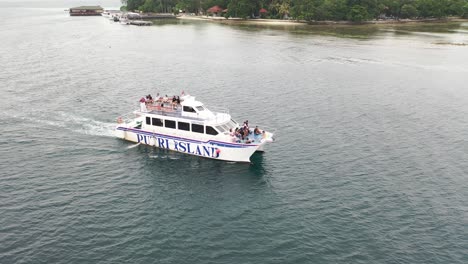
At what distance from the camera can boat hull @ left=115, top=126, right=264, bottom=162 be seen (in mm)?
56438

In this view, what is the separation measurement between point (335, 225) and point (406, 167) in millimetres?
19621

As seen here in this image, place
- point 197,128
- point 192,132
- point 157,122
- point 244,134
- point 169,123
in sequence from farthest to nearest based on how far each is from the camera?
point 157,122 < point 169,123 < point 192,132 < point 197,128 < point 244,134

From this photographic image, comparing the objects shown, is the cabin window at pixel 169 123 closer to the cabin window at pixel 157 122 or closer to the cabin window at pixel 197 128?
the cabin window at pixel 157 122

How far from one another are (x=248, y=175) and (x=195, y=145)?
9656 mm

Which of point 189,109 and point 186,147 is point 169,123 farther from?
point 186,147

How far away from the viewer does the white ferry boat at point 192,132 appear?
187 ft

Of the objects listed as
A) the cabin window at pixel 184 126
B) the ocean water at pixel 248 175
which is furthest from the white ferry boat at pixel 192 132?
the ocean water at pixel 248 175

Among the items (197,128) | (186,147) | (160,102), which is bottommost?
(186,147)

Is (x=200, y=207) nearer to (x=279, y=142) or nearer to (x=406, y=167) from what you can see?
(x=279, y=142)

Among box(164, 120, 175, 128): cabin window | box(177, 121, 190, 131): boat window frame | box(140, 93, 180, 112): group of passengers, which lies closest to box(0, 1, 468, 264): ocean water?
box(164, 120, 175, 128): cabin window

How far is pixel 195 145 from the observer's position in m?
58.4

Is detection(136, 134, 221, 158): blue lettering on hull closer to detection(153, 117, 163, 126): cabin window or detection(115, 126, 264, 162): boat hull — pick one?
detection(115, 126, 264, 162): boat hull

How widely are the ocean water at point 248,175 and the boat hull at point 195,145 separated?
1.45 m

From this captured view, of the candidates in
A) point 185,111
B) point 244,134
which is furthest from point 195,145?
point 244,134
